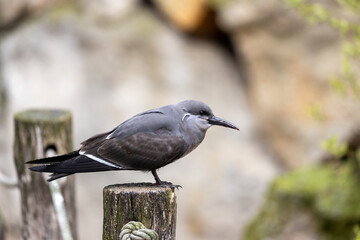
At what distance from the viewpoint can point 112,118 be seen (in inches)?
309

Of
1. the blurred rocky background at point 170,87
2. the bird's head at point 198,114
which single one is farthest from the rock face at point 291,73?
the bird's head at point 198,114

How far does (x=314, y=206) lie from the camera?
493cm

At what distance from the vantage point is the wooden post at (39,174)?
3.84m

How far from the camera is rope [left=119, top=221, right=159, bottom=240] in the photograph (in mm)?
2721

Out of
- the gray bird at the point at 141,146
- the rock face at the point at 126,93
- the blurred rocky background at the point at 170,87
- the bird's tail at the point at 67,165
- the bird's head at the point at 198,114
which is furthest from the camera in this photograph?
the rock face at the point at 126,93

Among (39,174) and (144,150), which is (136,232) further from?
(39,174)

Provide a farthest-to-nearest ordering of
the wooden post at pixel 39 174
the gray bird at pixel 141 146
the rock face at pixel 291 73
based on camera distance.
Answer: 1. the rock face at pixel 291 73
2. the wooden post at pixel 39 174
3. the gray bird at pixel 141 146

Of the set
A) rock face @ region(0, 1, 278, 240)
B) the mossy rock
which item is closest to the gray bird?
the mossy rock

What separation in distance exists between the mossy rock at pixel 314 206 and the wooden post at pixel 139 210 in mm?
2230

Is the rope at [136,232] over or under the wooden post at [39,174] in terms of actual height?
under

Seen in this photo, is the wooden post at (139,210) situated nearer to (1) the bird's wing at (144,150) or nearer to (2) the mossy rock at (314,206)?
(1) the bird's wing at (144,150)

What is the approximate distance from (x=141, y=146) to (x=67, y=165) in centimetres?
39

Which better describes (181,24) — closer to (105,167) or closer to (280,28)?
(280,28)

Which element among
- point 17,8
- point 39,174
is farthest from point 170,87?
point 39,174
